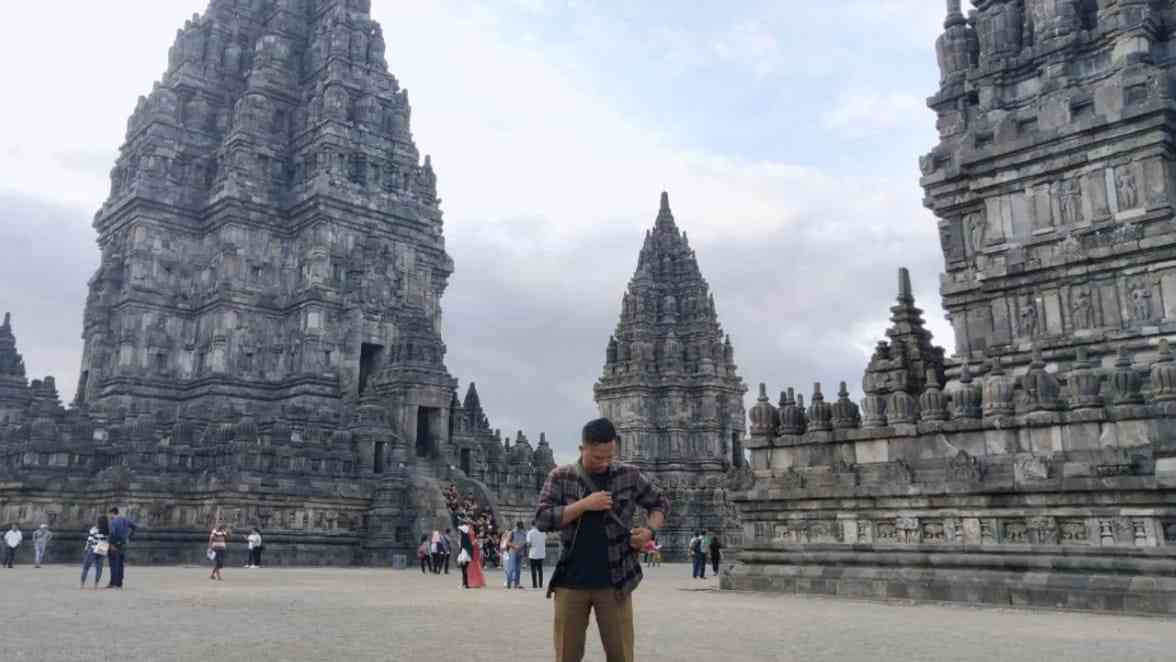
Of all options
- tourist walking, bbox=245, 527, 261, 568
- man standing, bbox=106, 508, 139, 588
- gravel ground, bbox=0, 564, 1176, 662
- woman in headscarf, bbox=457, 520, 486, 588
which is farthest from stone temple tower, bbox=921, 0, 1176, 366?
tourist walking, bbox=245, 527, 261, 568

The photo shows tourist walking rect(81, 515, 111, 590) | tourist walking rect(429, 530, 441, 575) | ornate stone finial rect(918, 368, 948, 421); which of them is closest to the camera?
ornate stone finial rect(918, 368, 948, 421)

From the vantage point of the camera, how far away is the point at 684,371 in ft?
192

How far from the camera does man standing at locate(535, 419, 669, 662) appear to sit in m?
6.18

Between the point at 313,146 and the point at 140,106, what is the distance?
11.2m

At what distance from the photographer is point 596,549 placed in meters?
6.27

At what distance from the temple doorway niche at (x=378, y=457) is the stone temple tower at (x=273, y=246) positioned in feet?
0.47

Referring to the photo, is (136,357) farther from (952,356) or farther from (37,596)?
(952,356)

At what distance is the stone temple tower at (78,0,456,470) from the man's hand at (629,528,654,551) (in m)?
36.4

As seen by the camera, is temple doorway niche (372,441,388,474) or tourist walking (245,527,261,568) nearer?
tourist walking (245,527,261,568)

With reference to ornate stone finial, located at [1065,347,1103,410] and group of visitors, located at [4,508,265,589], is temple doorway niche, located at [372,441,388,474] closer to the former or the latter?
group of visitors, located at [4,508,265,589]

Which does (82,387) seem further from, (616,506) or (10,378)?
(616,506)

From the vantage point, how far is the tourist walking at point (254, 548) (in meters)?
32.4

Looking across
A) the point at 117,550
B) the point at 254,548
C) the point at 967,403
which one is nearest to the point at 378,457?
the point at 254,548

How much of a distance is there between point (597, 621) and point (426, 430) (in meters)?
40.0
